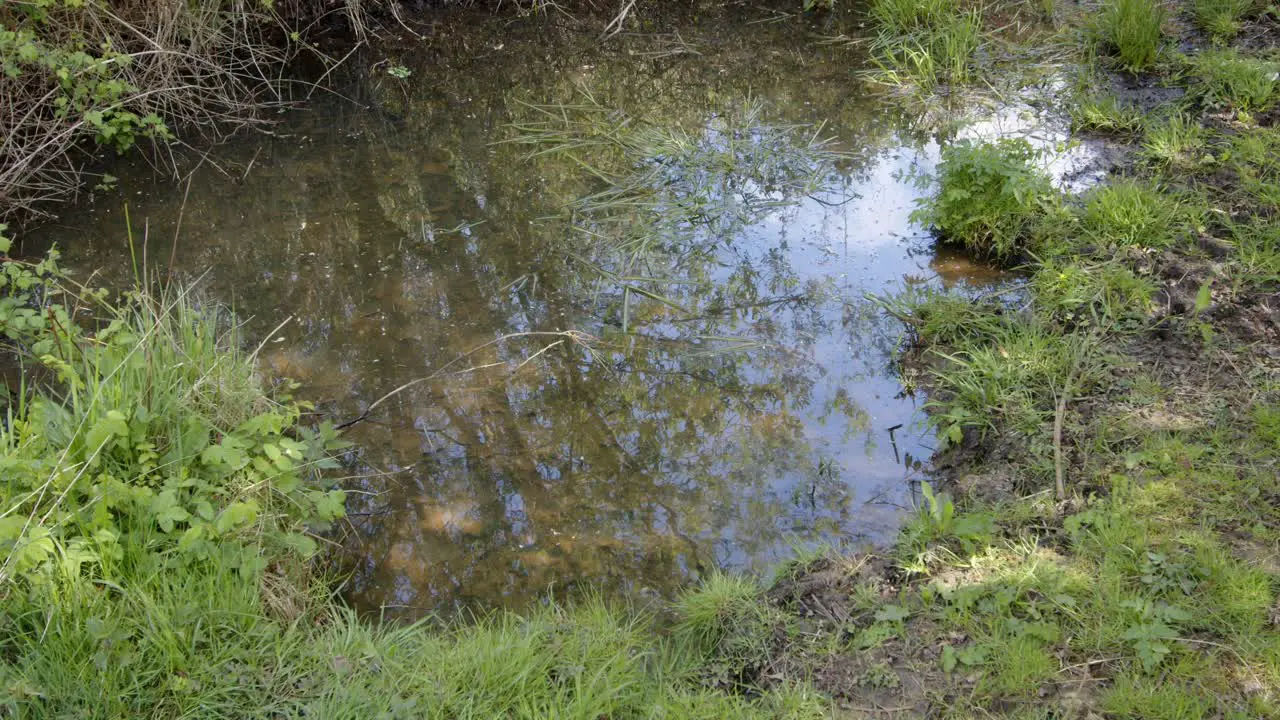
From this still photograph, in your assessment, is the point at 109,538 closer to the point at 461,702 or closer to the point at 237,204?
the point at 461,702

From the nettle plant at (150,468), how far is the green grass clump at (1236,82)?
513 centimetres

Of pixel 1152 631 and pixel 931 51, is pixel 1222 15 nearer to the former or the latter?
pixel 931 51

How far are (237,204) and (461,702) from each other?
3994 millimetres

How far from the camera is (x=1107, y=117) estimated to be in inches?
215

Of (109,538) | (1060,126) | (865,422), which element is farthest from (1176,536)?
(1060,126)

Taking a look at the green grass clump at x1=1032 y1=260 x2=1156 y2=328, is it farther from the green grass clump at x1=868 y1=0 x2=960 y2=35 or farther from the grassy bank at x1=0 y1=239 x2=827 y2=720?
the green grass clump at x1=868 y1=0 x2=960 y2=35

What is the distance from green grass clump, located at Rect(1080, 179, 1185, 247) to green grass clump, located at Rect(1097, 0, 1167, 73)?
6.19 feet

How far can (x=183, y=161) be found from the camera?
19.2 feet

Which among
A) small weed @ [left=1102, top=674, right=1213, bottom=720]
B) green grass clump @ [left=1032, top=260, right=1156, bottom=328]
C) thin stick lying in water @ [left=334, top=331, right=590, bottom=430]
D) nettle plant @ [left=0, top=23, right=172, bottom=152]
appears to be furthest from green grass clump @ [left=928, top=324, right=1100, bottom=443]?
nettle plant @ [left=0, top=23, right=172, bottom=152]

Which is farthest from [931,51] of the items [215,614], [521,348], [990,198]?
[215,614]

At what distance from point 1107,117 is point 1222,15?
1.35 m

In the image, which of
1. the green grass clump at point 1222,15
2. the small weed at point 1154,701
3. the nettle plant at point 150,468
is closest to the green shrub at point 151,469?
Result: the nettle plant at point 150,468

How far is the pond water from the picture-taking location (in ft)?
11.2

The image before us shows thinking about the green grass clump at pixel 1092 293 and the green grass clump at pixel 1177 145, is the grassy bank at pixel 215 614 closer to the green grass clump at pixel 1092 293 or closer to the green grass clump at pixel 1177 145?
the green grass clump at pixel 1092 293
